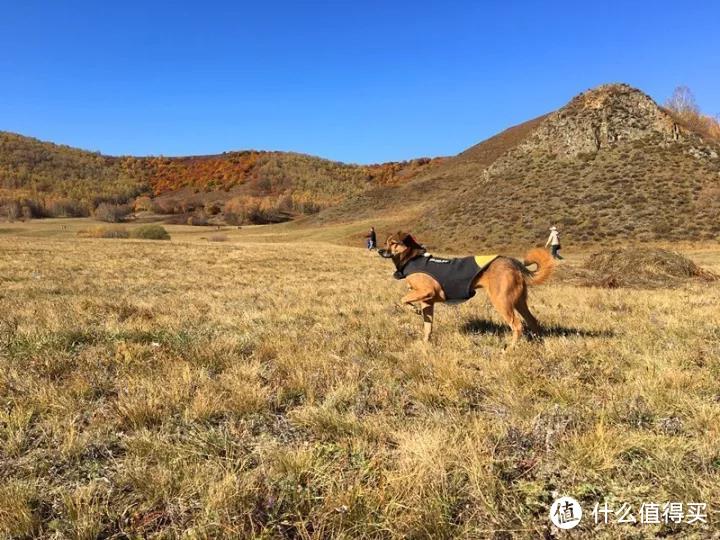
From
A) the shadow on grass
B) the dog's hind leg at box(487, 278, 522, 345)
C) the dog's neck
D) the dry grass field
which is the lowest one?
the shadow on grass

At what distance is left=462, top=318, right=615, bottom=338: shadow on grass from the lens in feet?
22.8

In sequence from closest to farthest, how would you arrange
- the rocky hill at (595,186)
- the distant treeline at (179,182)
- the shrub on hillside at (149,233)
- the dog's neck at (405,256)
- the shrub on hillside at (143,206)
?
the dog's neck at (405,256) < the rocky hill at (595,186) < the shrub on hillside at (149,233) < the distant treeline at (179,182) < the shrub on hillside at (143,206)

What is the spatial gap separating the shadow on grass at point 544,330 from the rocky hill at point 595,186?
2828 centimetres

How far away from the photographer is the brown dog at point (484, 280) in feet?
20.4

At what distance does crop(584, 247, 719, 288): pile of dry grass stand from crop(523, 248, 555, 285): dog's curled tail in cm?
867

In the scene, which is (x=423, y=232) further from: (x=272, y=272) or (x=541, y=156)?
(x=272, y=272)

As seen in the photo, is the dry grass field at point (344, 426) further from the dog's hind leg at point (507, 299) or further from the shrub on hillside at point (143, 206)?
the shrub on hillside at point (143, 206)

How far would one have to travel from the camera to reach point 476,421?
3.50 metres

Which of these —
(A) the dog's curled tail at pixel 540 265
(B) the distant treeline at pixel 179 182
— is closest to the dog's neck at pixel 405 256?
(A) the dog's curled tail at pixel 540 265

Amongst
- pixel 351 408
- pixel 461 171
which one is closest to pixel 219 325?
pixel 351 408

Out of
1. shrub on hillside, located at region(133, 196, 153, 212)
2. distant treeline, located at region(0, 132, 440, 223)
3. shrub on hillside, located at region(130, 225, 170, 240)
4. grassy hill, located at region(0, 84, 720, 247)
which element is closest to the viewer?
grassy hill, located at region(0, 84, 720, 247)

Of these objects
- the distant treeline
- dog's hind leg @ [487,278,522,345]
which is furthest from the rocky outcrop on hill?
the distant treeline

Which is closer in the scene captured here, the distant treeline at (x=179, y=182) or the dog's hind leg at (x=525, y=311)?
the dog's hind leg at (x=525, y=311)

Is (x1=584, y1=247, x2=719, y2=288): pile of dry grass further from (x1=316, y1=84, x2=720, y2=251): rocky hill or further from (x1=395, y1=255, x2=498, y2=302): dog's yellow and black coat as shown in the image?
(x1=316, y1=84, x2=720, y2=251): rocky hill
